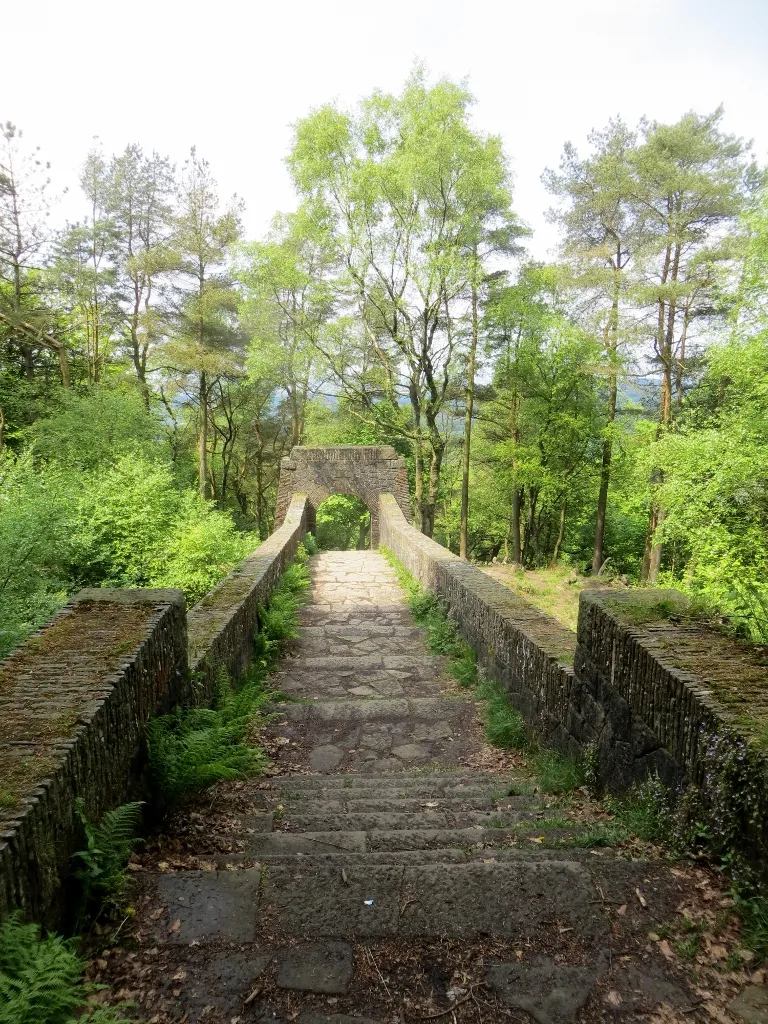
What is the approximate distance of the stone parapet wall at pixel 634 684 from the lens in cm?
245

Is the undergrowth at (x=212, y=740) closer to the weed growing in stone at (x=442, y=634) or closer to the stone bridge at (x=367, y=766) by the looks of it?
the stone bridge at (x=367, y=766)

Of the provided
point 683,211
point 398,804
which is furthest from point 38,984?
point 683,211

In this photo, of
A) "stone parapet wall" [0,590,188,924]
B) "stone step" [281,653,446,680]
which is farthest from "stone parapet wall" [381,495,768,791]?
"stone parapet wall" [0,590,188,924]

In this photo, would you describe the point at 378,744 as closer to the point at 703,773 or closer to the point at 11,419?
the point at 703,773

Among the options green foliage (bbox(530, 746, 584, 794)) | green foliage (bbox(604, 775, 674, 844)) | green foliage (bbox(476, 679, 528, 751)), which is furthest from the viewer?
green foliage (bbox(476, 679, 528, 751))

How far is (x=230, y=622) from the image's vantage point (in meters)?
5.25

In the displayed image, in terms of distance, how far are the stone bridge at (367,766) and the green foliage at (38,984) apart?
138mm

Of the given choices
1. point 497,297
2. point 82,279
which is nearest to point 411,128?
point 497,297

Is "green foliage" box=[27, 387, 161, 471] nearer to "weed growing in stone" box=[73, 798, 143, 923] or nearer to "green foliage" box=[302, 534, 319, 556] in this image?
"green foliage" box=[302, 534, 319, 556]

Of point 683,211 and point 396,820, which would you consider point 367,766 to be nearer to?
point 396,820

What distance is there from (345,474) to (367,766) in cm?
1382

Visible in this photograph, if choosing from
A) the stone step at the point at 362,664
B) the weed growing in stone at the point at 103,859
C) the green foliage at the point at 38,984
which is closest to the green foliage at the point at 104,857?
the weed growing in stone at the point at 103,859

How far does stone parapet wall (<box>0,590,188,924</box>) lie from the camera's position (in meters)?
1.80

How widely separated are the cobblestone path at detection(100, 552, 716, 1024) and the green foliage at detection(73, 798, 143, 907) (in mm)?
110
